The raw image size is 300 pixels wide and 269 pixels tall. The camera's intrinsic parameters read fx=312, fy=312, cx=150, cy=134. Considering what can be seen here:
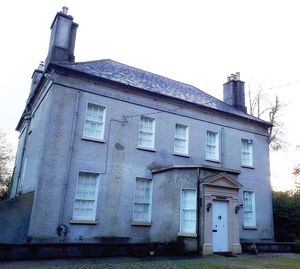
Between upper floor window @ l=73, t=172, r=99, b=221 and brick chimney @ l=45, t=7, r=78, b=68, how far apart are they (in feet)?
23.5

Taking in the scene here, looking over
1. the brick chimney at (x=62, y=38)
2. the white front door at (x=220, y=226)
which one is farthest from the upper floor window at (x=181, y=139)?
the brick chimney at (x=62, y=38)

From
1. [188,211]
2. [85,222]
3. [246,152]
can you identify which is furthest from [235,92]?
[85,222]

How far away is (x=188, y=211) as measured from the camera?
55.0 ft

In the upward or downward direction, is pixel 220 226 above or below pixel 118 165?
below

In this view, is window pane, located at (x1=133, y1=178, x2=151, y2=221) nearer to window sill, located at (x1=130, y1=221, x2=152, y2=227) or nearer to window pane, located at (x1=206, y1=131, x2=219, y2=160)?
window sill, located at (x1=130, y1=221, x2=152, y2=227)

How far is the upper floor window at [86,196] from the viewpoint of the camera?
16.2 m

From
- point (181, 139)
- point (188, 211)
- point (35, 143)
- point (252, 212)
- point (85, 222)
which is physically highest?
point (181, 139)

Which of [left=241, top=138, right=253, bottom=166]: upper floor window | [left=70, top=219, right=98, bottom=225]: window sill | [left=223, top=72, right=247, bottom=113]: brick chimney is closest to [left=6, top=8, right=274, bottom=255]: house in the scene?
[left=70, top=219, right=98, bottom=225]: window sill

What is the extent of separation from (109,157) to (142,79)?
6.89 metres

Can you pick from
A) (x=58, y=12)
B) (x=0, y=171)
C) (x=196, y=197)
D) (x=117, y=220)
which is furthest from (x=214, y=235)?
(x=0, y=171)

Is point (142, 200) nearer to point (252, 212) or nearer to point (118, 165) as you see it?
point (118, 165)

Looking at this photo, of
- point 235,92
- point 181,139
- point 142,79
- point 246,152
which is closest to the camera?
point 181,139

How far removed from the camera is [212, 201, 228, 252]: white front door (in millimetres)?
16562

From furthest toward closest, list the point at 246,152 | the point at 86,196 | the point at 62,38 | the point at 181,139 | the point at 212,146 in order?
1. the point at 246,152
2. the point at 212,146
3. the point at 181,139
4. the point at 62,38
5. the point at 86,196
